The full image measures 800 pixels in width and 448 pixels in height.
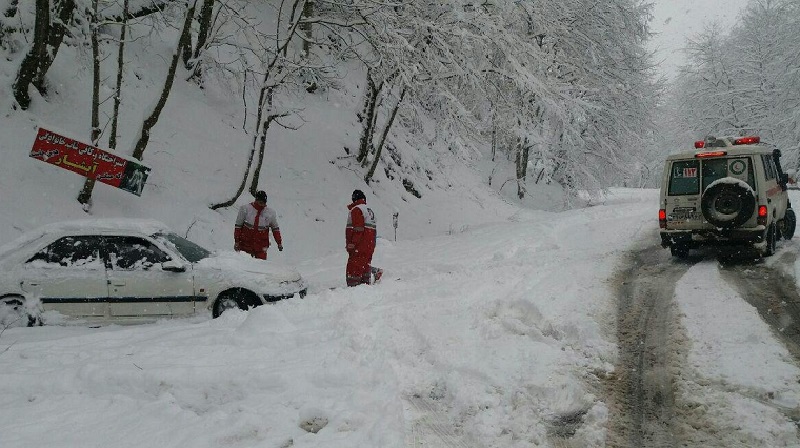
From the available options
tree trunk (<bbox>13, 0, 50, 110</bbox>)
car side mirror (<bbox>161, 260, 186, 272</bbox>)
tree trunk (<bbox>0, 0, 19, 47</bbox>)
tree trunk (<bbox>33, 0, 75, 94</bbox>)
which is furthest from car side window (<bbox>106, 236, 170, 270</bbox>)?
tree trunk (<bbox>0, 0, 19, 47</bbox>)

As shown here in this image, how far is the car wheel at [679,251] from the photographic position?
9.89m

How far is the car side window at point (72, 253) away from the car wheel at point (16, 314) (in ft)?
1.62

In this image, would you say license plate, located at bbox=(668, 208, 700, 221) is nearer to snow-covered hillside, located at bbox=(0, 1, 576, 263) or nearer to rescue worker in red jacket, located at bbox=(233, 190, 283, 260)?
rescue worker in red jacket, located at bbox=(233, 190, 283, 260)

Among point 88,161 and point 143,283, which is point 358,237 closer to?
point 143,283

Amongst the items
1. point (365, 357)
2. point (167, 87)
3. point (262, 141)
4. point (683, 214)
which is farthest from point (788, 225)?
point (167, 87)

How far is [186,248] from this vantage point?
283 inches

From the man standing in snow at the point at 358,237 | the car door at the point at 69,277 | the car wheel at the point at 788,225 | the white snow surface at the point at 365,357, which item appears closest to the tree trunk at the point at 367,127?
the white snow surface at the point at 365,357

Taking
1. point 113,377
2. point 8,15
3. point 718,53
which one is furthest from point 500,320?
point 718,53

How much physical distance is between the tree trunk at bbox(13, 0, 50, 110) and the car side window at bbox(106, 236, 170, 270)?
619 centimetres

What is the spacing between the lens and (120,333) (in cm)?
563

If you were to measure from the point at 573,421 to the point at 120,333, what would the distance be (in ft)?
15.4

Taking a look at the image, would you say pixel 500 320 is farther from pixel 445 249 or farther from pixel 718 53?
pixel 718 53

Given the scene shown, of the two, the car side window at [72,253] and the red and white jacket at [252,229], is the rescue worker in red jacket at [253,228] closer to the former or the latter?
the red and white jacket at [252,229]

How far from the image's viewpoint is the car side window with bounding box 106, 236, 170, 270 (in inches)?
262
